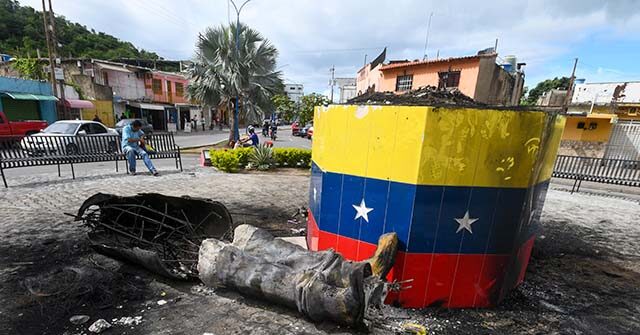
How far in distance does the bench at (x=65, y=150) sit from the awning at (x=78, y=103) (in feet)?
55.5

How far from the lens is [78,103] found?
70.8 feet

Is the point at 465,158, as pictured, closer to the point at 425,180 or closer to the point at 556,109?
the point at 425,180

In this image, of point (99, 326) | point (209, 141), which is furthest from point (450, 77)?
point (99, 326)

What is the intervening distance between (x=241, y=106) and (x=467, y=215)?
13.9m

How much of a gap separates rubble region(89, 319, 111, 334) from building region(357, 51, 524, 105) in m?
13.0

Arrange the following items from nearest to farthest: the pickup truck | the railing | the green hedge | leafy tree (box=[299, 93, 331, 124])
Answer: the railing < the green hedge < the pickup truck < leafy tree (box=[299, 93, 331, 124])

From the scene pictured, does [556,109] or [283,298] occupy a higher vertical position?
[556,109]

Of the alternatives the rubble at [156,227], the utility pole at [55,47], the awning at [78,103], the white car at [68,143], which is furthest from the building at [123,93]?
the rubble at [156,227]

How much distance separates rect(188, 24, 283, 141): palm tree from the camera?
1374 cm

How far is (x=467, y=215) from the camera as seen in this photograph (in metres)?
2.75

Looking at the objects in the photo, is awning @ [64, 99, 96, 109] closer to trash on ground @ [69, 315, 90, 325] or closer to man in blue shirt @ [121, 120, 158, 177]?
man in blue shirt @ [121, 120, 158, 177]

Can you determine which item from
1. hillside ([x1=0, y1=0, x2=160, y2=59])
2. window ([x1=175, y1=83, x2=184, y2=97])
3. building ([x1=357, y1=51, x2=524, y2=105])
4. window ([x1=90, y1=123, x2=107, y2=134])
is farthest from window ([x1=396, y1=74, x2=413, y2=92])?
hillside ([x1=0, y1=0, x2=160, y2=59])

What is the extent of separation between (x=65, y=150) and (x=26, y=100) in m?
16.4

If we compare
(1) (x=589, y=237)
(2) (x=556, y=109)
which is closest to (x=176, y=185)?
(2) (x=556, y=109)
